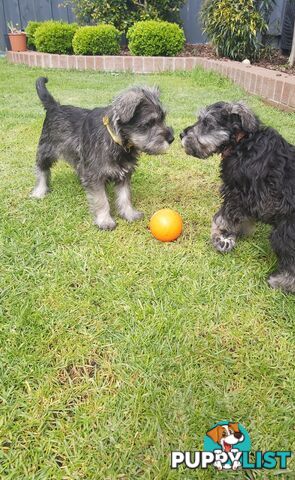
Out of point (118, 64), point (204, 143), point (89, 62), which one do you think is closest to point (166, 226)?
point (204, 143)

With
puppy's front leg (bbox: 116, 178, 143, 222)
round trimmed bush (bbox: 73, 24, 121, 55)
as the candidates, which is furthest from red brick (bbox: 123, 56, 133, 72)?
puppy's front leg (bbox: 116, 178, 143, 222)

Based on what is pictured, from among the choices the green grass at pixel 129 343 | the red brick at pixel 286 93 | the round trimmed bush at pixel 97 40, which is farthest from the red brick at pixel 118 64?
the green grass at pixel 129 343

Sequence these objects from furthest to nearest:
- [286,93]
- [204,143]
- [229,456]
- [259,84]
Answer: [259,84] → [286,93] → [204,143] → [229,456]

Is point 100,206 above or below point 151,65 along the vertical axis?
below

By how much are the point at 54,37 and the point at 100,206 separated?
952 centimetres

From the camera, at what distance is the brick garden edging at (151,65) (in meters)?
8.05

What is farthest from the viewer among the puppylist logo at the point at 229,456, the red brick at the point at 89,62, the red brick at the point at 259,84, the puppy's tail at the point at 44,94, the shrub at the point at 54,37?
the shrub at the point at 54,37

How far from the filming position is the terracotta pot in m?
11.8

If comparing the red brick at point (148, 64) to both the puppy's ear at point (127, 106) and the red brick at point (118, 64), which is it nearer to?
the red brick at point (118, 64)

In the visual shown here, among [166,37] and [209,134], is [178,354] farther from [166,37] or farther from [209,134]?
[166,37]

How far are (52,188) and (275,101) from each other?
496cm

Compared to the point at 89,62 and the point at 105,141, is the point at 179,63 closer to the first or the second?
the point at 89,62

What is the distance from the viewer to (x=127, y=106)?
126 inches

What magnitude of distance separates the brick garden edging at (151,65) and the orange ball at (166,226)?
5381 millimetres
